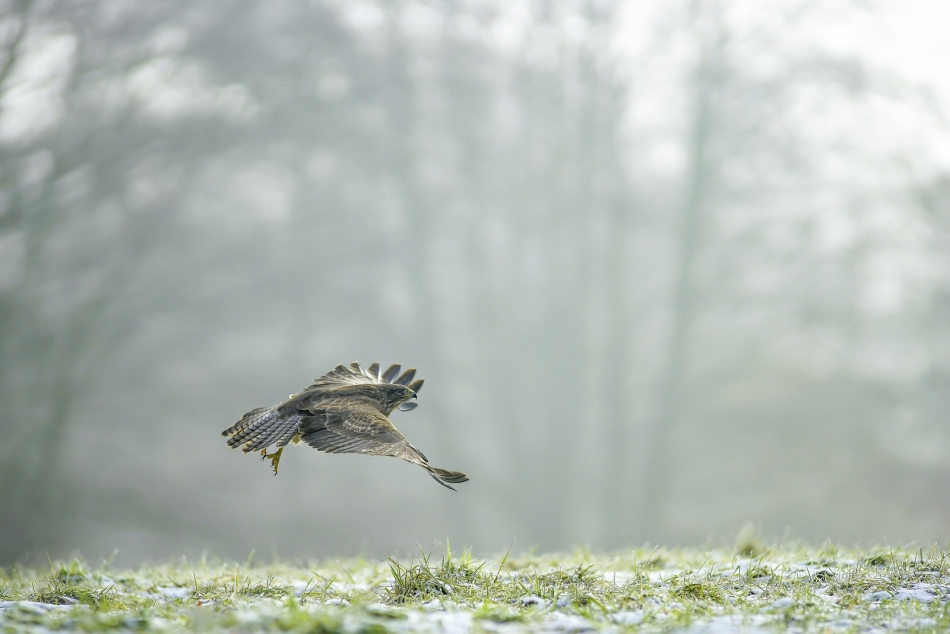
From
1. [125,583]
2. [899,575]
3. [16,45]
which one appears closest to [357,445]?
[125,583]

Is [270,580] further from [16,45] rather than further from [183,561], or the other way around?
[16,45]

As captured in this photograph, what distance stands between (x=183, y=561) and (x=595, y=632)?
4.45 m

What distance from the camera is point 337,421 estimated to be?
523 centimetres

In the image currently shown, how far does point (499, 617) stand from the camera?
340 cm

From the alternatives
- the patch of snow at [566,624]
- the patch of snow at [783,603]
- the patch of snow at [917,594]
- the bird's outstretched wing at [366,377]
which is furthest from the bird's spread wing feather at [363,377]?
the patch of snow at [917,594]

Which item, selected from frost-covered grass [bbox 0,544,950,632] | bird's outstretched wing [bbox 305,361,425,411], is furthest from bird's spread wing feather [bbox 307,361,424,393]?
frost-covered grass [bbox 0,544,950,632]

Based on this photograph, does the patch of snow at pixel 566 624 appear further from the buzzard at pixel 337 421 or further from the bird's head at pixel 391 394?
the bird's head at pixel 391 394

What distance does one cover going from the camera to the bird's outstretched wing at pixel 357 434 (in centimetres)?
453

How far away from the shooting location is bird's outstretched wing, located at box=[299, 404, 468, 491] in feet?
14.9

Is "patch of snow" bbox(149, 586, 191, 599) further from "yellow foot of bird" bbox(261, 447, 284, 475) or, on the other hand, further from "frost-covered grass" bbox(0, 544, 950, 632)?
"yellow foot of bird" bbox(261, 447, 284, 475)

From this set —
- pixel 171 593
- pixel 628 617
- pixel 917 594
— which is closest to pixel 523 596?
pixel 628 617

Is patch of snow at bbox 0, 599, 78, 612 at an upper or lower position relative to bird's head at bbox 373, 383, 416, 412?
lower

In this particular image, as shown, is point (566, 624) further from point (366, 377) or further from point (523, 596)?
point (366, 377)

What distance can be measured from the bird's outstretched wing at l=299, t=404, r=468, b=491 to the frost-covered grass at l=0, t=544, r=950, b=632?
2.09 ft
